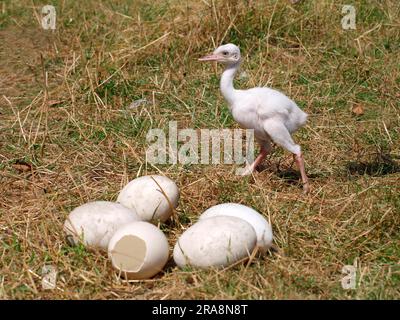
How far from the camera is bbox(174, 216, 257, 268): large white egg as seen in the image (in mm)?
3350

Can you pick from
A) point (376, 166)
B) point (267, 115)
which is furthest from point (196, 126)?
point (376, 166)

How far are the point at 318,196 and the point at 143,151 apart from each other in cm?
114

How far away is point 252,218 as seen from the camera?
11.7ft

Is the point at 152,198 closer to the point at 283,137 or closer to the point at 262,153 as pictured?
the point at 283,137

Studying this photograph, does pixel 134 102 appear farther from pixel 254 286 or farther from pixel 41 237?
pixel 254 286

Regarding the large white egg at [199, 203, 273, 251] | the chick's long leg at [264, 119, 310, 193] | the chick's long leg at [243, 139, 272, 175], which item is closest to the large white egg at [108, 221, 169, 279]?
the large white egg at [199, 203, 273, 251]

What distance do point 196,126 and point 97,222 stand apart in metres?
1.76

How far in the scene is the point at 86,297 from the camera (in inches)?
131

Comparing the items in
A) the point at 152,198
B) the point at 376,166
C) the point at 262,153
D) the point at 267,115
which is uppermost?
the point at 267,115

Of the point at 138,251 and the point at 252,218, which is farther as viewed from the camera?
the point at 252,218

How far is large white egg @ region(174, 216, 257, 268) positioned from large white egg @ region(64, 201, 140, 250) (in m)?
0.32

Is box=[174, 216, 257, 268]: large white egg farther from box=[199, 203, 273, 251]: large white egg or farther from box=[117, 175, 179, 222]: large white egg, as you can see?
box=[117, 175, 179, 222]: large white egg

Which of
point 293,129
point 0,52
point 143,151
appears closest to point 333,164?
point 293,129

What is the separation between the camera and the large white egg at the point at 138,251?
11.0ft
